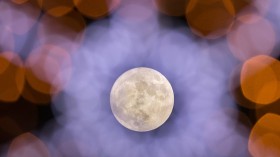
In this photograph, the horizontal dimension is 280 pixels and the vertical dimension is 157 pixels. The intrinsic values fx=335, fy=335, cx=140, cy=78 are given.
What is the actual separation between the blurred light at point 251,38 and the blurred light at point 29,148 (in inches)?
117

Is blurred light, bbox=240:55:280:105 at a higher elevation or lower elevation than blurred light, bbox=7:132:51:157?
higher

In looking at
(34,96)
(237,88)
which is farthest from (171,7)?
(34,96)

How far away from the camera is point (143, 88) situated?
2684mm

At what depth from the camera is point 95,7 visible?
16.7 ft

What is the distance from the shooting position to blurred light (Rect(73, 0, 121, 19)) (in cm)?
502

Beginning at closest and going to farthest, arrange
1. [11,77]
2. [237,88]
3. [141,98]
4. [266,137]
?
1. [141,98]
2. [266,137]
3. [237,88]
4. [11,77]

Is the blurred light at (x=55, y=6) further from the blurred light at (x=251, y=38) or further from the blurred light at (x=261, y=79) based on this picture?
the blurred light at (x=261, y=79)

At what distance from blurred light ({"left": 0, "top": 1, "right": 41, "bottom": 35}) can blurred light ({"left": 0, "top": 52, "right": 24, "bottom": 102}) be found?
0.41 metres

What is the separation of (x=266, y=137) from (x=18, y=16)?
4000 mm

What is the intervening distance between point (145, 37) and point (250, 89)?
67.3 inches

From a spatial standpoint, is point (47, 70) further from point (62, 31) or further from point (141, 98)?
point (141, 98)

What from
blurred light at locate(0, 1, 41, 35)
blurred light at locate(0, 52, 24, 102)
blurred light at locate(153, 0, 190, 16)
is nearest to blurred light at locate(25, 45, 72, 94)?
blurred light at locate(0, 52, 24, 102)

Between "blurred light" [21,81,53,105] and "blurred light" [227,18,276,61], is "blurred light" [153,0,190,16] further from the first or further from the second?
"blurred light" [21,81,53,105]

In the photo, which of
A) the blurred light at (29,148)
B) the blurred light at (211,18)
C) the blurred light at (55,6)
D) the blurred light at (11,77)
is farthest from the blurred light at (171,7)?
the blurred light at (29,148)
